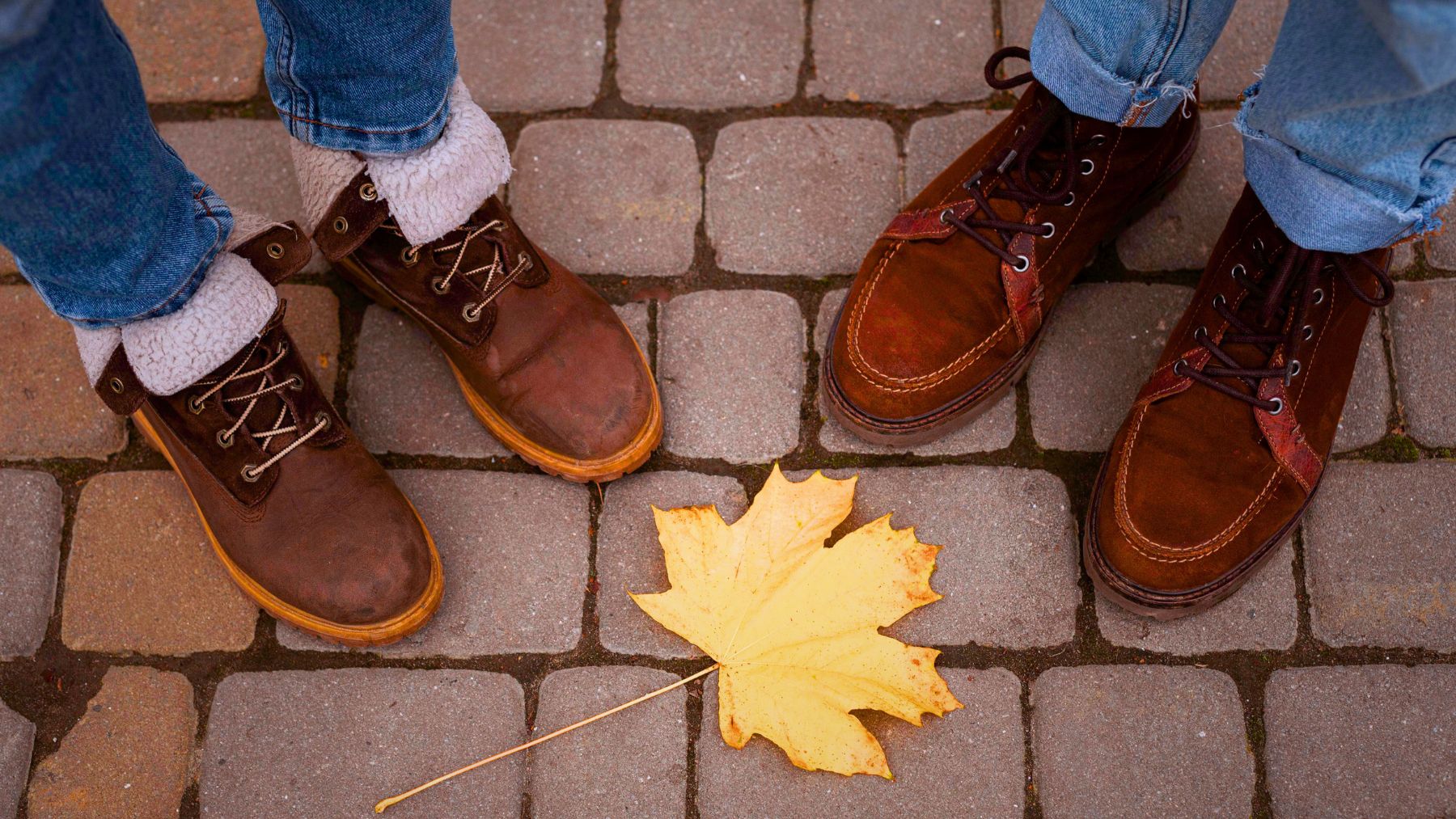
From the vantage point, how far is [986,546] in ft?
5.96

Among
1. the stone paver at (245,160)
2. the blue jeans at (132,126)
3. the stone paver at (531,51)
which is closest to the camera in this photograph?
the blue jeans at (132,126)

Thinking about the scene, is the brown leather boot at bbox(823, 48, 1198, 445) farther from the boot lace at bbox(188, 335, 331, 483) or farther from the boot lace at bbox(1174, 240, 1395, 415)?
the boot lace at bbox(188, 335, 331, 483)

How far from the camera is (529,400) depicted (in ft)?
5.85

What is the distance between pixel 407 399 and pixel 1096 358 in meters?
1.42

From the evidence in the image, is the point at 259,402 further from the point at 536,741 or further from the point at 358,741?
the point at 536,741

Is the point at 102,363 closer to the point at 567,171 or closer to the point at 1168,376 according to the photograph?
the point at 567,171

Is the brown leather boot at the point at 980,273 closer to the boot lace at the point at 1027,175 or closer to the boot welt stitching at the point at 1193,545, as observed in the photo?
the boot lace at the point at 1027,175

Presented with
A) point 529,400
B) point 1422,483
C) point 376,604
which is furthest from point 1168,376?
point 376,604

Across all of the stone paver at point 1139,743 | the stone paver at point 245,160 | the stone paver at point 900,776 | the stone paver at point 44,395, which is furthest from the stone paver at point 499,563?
the stone paver at point 1139,743

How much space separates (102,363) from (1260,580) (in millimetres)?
2027

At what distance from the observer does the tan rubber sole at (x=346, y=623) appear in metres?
1.69

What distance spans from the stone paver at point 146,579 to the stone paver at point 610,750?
61 cm

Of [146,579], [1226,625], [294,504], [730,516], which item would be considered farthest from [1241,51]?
[146,579]

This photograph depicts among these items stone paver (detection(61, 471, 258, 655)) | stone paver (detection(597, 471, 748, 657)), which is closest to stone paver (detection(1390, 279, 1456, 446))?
stone paver (detection(597, 471, 748, 657))
